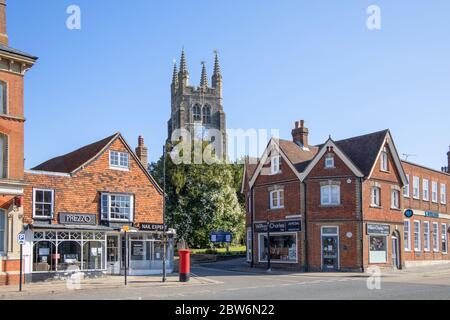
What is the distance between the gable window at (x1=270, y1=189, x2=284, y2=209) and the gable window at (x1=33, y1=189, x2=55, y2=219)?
17658 millimetres

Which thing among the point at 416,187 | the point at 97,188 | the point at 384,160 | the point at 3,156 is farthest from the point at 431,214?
the point at 3,156

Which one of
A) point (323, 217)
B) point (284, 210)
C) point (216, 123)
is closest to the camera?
Result: point (323, 217)

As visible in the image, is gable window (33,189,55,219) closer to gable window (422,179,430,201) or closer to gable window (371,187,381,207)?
gable window (371,187,381,207)

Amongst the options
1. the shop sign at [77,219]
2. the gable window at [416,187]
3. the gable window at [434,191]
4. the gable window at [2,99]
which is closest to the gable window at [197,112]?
the gable window at [434,191]

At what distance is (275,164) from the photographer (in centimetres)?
4306

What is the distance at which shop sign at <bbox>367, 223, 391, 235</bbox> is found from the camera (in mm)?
38062

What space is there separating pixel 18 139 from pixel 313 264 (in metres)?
21.1

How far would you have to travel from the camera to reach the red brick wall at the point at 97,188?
30.6m

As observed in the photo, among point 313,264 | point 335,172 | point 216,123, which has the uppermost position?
point 216,123

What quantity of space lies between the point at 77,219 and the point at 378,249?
20233 mm

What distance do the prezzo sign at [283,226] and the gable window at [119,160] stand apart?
41.8 ft
